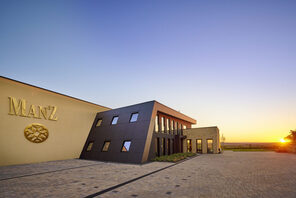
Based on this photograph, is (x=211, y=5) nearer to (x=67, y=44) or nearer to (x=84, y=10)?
(x=84, y=10)

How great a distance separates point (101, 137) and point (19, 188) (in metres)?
12.3

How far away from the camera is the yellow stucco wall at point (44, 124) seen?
14.2m

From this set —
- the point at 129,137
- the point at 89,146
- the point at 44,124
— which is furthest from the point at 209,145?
the point at 44,124

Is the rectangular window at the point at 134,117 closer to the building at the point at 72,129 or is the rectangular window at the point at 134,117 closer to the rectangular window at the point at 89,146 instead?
the building at the point at 72,129

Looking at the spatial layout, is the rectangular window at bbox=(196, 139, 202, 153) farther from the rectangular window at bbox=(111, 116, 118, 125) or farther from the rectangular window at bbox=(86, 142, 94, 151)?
the rectangular window at bbox=(86, 142, 94, 151)

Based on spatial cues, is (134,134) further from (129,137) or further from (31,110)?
(31,110)

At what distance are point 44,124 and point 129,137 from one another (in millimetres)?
9446

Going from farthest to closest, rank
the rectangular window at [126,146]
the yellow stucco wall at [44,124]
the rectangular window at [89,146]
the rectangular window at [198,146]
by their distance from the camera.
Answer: the rectangular window at [198,146] < the rectangular window at [89,146] < the rectangular window at [126,146] < the yellow stucco wall at [44,124]

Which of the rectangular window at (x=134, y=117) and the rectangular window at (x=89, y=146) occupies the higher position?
the rectangular window at (x=134, y=117)

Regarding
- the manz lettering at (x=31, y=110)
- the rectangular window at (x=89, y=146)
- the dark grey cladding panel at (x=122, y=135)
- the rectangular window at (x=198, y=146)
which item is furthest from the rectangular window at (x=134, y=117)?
the rectangular window at (x=198, y=146)

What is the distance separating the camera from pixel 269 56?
586 inches

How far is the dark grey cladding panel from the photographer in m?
14.9

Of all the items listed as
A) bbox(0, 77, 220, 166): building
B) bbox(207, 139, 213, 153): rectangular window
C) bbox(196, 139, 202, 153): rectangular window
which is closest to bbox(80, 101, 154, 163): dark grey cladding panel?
bbox(0, 77, 220, 166): building

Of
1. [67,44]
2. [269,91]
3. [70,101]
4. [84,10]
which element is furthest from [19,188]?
[269,91]
